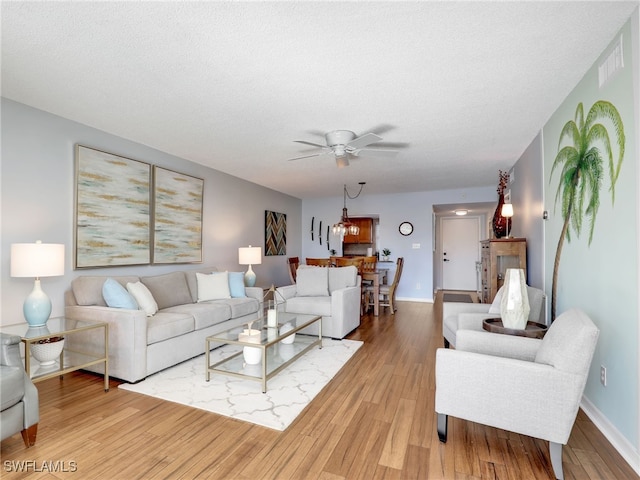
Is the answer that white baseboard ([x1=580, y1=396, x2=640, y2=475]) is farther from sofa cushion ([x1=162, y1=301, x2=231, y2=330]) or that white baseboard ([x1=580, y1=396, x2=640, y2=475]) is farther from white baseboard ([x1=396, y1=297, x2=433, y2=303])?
white baseboard ([x1=396, y1=297, x2=433, y2=303])

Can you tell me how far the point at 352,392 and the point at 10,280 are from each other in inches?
119

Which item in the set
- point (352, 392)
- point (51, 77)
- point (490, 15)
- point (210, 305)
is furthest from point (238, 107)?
point (352, 392)

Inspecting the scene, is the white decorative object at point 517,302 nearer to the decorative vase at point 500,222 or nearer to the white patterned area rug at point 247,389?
the white patterned area rug at point 247,389

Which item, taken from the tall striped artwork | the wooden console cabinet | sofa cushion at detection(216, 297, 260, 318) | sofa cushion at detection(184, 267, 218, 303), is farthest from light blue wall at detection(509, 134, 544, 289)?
the tall striped artwork

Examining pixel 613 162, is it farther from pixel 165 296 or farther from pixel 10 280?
pixel 10 280

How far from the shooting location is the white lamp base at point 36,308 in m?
2.41

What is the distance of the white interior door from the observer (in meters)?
8.66

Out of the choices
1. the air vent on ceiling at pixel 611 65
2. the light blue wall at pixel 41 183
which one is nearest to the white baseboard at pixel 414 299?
the light blue wall at pixel 41 183

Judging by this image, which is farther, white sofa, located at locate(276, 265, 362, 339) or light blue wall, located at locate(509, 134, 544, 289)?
white sofa, located at locate(276, 265, 362, 339)

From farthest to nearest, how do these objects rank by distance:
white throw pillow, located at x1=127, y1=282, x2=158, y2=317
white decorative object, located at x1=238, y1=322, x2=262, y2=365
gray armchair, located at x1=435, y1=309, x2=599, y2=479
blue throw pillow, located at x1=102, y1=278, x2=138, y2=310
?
white throw pillow, located at x1=127, y1=282, x2=158, y2=317
blue throw pillow, located at x1=102, y1=278, x2=138, y2=310
white decorative object, located at x1=238, y1=322, x2=262, y2=365
gray armchair, located at x1=435, y1=309, x2=599, y2=479

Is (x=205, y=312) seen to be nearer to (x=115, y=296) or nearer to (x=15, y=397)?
(x=115, y=296)

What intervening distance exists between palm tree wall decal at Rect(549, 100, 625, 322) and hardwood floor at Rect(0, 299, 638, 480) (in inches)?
55.5

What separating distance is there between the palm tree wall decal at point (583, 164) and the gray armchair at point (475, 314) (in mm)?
141

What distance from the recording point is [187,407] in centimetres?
229
